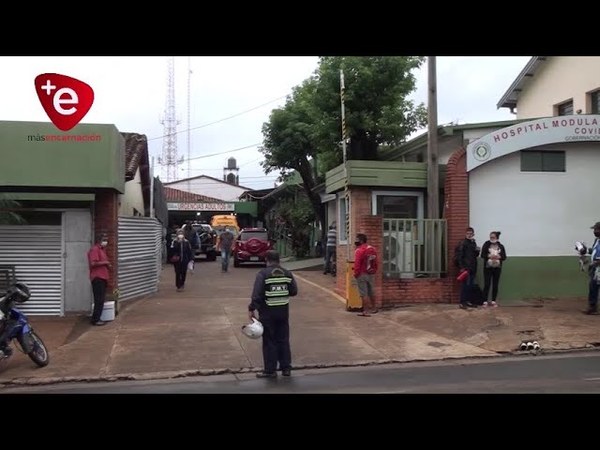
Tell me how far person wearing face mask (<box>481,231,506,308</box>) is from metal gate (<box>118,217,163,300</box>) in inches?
309

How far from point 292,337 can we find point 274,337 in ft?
8.61

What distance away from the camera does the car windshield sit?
26625 mm

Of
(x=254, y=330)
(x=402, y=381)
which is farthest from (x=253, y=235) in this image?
(x=402, y=381)

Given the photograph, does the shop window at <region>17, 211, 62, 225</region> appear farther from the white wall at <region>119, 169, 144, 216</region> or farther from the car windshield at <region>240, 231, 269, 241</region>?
the car windshield at <region>240, 231, 269, 241</region>

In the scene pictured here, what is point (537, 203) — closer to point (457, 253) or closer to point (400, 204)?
point (457, 253)

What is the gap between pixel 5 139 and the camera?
1239cm

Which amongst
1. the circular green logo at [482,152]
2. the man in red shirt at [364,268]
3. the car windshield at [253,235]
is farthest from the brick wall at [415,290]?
the car windshield at [253,235]

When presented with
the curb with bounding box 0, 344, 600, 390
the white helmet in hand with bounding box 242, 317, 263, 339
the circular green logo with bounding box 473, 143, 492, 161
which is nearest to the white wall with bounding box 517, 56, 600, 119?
the circular green logo with bounding box 473, 143, 492, 161

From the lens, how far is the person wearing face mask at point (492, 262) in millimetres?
13430

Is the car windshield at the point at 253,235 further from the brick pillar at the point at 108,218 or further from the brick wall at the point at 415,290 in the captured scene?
the brick pillar at the point at 108,218

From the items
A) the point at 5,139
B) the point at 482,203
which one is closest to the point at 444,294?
the point at 482,203

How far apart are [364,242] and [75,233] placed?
581cm

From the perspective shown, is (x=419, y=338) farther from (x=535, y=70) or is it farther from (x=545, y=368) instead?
(x=535, y=70)

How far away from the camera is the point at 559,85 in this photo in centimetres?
2281
